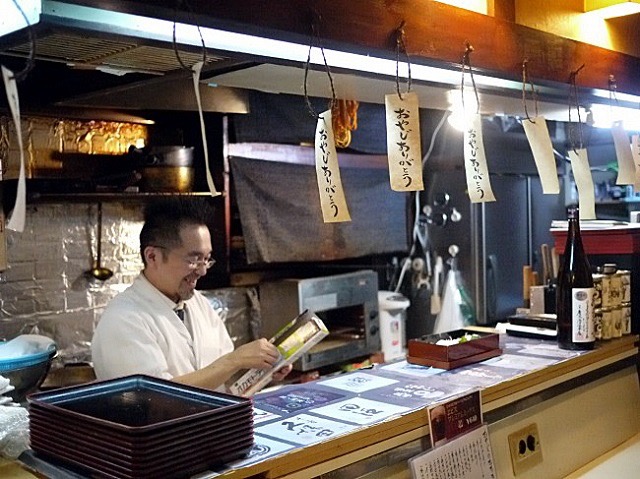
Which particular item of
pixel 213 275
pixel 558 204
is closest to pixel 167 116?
pixel 213 275

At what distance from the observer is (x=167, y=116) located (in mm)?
4086

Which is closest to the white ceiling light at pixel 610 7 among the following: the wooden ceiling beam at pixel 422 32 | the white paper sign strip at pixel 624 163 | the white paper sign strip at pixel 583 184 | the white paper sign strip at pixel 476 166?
the wooden ceiling beam at pixel 422 32

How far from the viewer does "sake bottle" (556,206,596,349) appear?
2.24m

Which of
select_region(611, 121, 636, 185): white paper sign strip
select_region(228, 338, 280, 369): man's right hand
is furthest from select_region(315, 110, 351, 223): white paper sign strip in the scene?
select_region(611, 121, 636, 185): white paper sign strip

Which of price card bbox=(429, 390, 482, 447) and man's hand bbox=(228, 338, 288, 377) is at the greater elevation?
man's hand bbox=(228, 338, 288, 377)

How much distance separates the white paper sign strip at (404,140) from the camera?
5.45 ft

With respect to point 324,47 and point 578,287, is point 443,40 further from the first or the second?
point 578,287

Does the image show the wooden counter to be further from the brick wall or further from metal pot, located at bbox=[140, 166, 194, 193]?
the brick wall

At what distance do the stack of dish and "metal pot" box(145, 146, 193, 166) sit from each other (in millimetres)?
2279

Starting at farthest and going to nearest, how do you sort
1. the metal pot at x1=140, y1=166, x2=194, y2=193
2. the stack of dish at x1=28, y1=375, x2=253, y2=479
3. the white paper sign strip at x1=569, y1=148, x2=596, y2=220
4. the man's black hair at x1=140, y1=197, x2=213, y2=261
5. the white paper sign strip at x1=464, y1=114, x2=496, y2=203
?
the metal pot at x1=140, y1=166, x2=194, y2=193 < the man's black hair at x1=140, y1=197, x2=213, y2=261 < the white paper sign strip at x1=569, y1=148, x2=596, y2=220 < the white paper sign strip at x1=464, y1=114, x2=496, y2=203 < the stack of dish at x1=28, y1=375, x2=253, y2=479

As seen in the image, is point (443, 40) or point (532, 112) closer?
point (443, 40)

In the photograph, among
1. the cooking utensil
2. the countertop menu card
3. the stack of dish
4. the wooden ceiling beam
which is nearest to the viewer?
the stack of dish

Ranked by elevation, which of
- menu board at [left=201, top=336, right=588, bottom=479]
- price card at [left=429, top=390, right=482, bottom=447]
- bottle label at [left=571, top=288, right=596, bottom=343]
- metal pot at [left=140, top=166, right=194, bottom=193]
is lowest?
price card at [left=429, top=390, right=482, bottom=447]

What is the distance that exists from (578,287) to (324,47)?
1.21m
